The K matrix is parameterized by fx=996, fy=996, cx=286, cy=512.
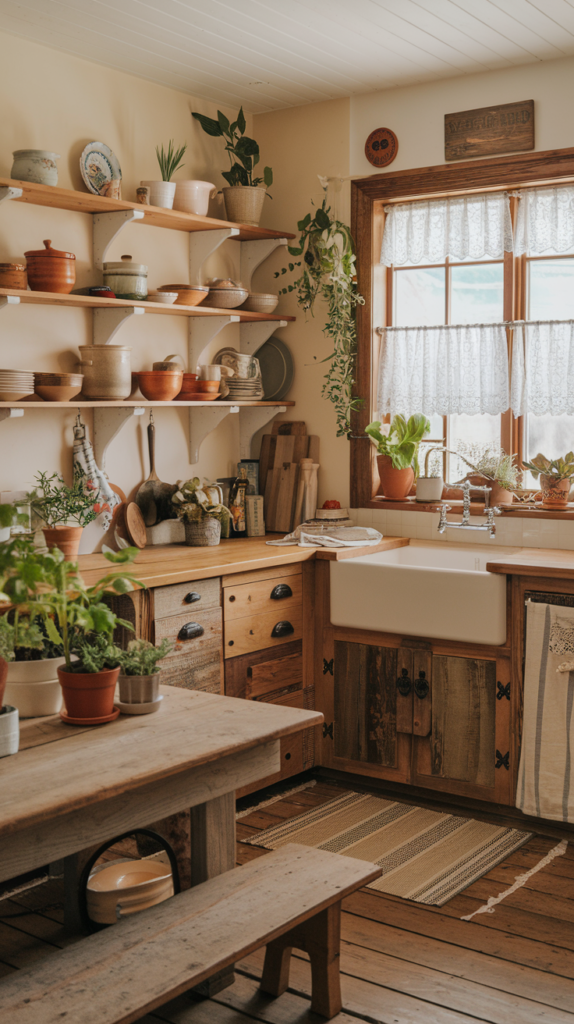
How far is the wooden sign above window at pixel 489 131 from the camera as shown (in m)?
4.06

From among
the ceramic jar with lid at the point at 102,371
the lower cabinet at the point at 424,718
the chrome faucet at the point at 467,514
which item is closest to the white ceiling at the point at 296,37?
the ceramic jar with lid at the point at 102,371

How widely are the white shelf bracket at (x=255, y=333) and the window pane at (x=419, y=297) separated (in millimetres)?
544

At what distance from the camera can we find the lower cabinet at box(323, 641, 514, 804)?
371 cm

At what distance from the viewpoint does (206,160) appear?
4.52 metres

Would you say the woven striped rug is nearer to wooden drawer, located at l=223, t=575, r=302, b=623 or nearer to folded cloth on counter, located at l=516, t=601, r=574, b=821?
folded cloth on counter, located at l=516, t=601, r=574, b=821

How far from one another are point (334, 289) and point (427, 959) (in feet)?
9.28

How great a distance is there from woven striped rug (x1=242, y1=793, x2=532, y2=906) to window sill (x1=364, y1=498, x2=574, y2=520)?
1266mm

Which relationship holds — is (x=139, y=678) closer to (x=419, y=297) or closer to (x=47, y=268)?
(x=47, y=268)

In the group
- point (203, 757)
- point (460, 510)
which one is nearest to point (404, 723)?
point (460, 510)

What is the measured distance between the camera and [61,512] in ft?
11.7

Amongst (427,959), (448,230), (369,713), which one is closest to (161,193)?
(448,230)

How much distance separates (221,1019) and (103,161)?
3082 millimetres

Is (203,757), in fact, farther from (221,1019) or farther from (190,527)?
(190,527)

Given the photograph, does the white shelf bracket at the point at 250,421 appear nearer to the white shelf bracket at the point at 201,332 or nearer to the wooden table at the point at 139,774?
the white shelf bracket at the point at 201,332
